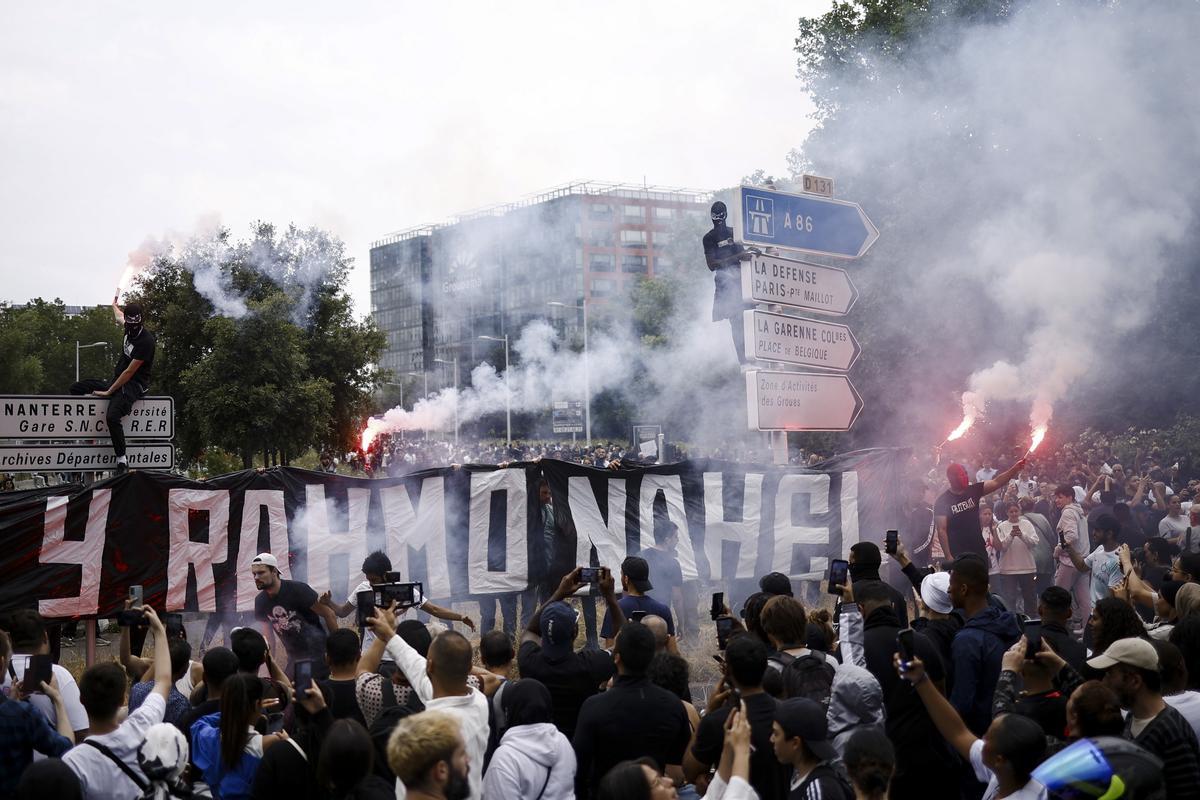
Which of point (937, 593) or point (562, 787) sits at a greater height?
point (937, 593)

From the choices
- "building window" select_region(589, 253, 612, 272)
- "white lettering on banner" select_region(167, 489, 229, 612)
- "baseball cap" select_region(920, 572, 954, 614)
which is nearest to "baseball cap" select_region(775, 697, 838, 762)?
"baseball cap" select_region(920, 572, 954, 614)

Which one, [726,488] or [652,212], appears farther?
[652,212]

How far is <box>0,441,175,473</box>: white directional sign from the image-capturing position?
10.6 m

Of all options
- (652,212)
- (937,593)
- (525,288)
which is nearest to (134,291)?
(937,593)

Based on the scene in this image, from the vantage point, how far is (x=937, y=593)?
6.60 metres

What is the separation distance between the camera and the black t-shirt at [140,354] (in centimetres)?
1134

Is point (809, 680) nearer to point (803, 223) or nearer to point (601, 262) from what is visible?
point (803, 223)

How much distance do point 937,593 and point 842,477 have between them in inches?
250

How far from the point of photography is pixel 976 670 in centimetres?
573

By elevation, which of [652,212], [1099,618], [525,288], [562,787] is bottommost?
[562,787]

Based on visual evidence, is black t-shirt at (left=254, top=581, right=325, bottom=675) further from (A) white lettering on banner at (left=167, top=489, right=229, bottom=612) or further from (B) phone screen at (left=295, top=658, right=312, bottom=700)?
(B) phone screen at (left=295, top=658, right=312, bottom=700)

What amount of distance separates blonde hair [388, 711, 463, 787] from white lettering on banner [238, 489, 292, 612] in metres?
7.49

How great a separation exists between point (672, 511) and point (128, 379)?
19.5ft

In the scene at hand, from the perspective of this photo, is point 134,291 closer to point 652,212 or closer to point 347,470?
point 347,470
